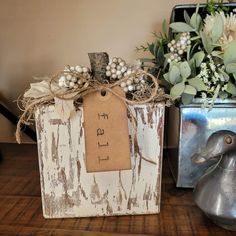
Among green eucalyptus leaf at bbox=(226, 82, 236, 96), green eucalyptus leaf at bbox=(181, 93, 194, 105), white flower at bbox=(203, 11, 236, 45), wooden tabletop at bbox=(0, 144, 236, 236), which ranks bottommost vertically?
wooden tabletop at bbox=(0, 144, 236, 236)

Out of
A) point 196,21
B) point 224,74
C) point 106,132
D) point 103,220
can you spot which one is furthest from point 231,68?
point 103,220

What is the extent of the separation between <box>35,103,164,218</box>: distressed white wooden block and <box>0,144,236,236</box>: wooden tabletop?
0.02 m

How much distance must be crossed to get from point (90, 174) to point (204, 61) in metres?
0.35

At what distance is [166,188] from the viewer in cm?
73

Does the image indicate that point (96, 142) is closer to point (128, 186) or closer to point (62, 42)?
point (128, 186)

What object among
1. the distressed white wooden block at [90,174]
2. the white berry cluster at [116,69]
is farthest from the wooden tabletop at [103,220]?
the white berry cluster at [116,69]

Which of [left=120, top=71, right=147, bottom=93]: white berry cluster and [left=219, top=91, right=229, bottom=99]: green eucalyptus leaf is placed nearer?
[left=120, top=71, right=147, bottom=93]: white berry cluster

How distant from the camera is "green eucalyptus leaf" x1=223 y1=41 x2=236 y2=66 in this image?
59cm

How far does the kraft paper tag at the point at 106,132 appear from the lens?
561mm

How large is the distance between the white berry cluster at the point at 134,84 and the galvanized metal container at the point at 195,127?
0.48 ft

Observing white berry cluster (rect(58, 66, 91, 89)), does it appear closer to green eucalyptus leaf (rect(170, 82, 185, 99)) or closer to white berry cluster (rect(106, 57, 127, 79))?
white berry cluster (rect(106, 57, 127, 79))

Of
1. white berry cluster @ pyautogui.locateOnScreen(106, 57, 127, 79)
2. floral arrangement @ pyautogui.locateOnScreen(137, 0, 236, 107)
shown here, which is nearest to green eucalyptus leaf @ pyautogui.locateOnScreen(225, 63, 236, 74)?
floral arrangement @ pyautogui.locateOnScreen(137, 0, 236, 107)

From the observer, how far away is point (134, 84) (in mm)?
572

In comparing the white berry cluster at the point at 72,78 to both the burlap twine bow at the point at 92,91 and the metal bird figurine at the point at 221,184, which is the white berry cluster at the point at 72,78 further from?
the metal bird figurine at the point at 221,184
